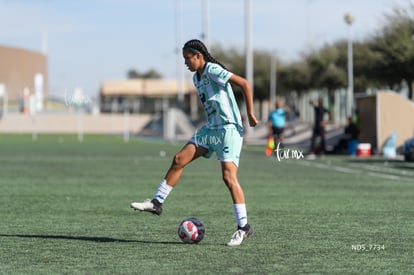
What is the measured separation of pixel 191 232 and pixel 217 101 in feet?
4.47

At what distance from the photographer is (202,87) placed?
35.2 feet

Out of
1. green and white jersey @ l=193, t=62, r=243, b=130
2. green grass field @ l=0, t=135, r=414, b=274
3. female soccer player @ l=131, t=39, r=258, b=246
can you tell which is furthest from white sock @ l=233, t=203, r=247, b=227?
green and white jersey @ l=193, t=62, r=243, b=130

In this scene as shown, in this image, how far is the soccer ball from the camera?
10.6 m

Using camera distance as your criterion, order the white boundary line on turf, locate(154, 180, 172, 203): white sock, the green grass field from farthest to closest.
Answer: the white boundary line on turf < locate(154, 180, 172, 203): white sock < the green grass field

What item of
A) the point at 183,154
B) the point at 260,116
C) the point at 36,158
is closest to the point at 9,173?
the point at 36,158

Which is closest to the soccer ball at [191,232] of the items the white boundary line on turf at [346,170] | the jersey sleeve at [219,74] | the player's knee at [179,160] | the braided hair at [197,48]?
the player's knee at [179,160]

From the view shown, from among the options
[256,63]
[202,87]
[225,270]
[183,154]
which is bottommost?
[225,270]

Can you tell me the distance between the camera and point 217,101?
10672 mm

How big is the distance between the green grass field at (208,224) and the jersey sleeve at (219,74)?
5.48ft

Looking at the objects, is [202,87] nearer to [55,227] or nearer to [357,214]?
[55,227]

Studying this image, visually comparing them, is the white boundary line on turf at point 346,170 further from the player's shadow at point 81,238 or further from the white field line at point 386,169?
the player's shadow at point 81,238

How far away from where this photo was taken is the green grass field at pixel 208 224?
9.23 metres

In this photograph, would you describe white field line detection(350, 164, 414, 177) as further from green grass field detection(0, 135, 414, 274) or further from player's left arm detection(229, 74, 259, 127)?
player's left arm detection(229, 74, 259, 127)

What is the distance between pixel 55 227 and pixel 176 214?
222 cm
